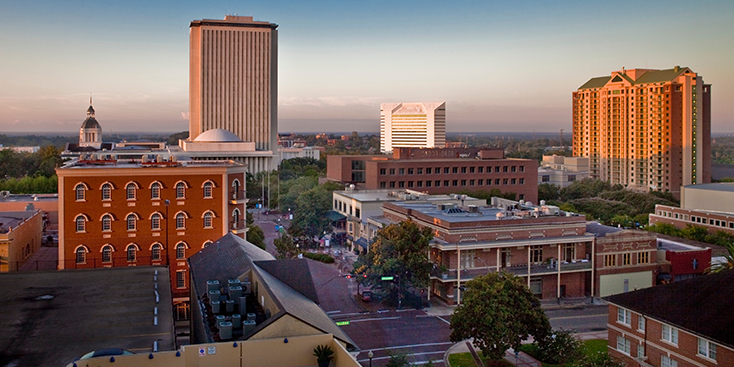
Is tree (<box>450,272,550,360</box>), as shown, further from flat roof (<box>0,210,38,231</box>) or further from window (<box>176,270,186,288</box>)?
flat roof (<box>0,210,38,231</box>)

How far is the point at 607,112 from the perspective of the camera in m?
144

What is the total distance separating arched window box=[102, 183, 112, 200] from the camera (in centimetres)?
4278

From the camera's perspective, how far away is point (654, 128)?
13038 centimetres

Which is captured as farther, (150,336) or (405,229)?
(405,229)

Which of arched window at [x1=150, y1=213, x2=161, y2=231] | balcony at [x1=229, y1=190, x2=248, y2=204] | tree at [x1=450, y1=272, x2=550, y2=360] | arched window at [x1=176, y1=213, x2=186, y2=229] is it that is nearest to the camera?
tree at [x1=450, y1=272, x2=550, y2=360]

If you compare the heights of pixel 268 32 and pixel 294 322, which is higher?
pixel 268 32

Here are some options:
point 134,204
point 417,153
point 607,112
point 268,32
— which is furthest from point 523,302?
point 268,32

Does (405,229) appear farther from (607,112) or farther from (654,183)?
(607,112)

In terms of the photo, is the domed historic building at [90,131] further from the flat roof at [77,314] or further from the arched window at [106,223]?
the flat roof at [77,314]

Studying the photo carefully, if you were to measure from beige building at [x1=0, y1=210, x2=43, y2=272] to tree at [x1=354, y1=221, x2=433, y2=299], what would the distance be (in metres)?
22.3

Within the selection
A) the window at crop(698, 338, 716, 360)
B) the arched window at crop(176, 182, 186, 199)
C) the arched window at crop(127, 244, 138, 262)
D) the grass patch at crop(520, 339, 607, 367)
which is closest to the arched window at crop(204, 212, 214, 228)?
the arched window at crop(176, 182, 186, 199)

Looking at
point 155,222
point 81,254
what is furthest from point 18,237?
point 155,222

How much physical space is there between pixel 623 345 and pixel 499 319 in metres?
7.11

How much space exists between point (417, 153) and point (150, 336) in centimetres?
8400
